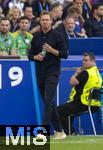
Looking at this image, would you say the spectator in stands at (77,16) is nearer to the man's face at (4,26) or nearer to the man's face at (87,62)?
the man's face at (4,26)

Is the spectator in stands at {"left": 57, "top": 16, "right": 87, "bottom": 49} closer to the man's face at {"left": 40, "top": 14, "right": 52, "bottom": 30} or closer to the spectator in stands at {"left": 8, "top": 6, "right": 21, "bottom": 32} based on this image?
the spectator in stands at {"left": 8, "top": 6, "right": 21, "bottom": 32}

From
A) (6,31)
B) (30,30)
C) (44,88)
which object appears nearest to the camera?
(44,88)

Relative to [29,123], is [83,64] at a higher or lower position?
higher

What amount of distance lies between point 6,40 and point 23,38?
0.48 m

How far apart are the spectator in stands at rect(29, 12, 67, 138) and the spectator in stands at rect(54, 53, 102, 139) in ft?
2.99

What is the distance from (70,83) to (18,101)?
101 cm

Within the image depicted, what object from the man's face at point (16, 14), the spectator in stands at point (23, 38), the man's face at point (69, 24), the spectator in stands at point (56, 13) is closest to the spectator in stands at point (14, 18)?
the man's face at point (16, 14)

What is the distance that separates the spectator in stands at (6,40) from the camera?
14244 mm

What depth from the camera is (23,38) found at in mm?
14789

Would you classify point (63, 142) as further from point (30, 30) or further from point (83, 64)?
point (30, 30)

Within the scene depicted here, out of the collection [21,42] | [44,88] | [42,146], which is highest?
[21,42]

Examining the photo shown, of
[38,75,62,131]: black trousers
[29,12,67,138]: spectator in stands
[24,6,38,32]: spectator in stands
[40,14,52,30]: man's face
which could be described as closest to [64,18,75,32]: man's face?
[24,6,38,32]: spectator in stands

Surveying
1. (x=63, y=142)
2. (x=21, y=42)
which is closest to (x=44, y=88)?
(x=63, y=142)

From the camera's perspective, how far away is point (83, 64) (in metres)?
12.7
